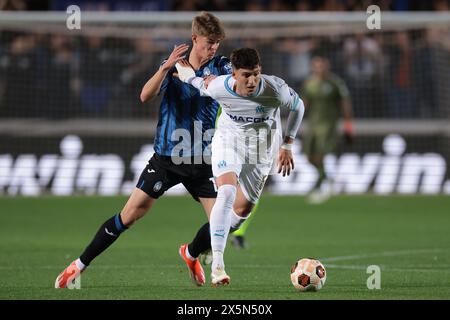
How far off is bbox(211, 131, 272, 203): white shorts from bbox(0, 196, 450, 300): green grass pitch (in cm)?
77

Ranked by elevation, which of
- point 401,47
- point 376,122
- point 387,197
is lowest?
point 387,197

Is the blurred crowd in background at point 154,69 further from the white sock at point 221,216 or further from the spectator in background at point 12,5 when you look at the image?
the white sock at point 221,216

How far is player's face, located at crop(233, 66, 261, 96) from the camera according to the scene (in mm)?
7798

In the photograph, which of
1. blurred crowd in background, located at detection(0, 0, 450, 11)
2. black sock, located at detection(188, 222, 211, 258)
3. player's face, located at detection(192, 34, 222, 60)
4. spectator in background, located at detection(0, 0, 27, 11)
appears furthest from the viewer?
blurred crowd in background, located at detection(0, 0, 450, 11)

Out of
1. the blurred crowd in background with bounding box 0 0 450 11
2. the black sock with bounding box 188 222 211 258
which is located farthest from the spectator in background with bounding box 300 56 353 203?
the black sock with bounding box 188 222 211 258

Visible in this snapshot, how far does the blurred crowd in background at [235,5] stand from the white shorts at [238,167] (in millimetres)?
12312

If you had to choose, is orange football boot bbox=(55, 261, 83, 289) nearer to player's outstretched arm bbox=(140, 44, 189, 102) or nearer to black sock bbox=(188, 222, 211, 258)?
black sock bbox=(188, 222, 211, 258)

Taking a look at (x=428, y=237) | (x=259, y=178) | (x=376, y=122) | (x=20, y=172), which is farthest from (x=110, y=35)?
(x=259, y=178)

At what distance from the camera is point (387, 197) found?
18516 millimetres

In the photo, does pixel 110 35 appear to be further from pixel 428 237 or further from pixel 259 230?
pixel 428 237

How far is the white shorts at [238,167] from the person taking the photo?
801 centimetres

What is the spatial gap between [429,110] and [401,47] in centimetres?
144

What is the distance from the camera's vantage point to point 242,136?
27.1ft

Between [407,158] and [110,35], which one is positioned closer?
[407,158]
